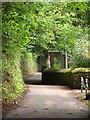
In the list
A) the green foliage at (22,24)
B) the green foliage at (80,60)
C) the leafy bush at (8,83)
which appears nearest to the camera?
the green foliage at (22,24)

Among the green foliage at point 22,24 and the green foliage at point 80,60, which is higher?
the green foliage at point 22,24

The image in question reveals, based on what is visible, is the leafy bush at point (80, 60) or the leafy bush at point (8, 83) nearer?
the leafy bush at point (8, 83)

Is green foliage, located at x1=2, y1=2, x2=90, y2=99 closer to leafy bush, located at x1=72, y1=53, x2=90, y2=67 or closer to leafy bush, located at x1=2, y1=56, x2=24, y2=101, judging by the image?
leafy bush, located at x1=2, y1=56, x2=24, y2=101

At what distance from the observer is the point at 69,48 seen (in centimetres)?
2627

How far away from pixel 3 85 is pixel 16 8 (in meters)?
3.30

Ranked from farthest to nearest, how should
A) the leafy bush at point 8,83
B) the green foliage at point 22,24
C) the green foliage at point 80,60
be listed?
the green foliage at point 80,60 → the leafy bush at point 8,83 → the green foliage at point 22,24

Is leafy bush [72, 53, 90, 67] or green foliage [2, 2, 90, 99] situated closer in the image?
green foliage [2, 2, 90, 99]

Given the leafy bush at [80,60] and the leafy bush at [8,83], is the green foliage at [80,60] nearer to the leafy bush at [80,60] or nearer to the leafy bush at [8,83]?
the leafy bush at [80,60]

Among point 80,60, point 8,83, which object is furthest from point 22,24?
point 80,60

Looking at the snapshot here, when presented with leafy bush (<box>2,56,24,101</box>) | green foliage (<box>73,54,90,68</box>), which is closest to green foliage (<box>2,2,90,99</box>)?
leafy bush (<box>2,56,24,101</box>)

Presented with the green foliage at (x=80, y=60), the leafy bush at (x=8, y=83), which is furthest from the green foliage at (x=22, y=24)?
the green foliage at (x=80, y=60)

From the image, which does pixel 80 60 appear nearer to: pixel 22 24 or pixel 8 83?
pixel 22 24

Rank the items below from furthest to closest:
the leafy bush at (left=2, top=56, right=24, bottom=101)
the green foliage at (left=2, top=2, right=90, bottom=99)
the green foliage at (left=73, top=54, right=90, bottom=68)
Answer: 1. the green foliage at (left=73, top=54, right=90, bottom=68)
2. the leafy bush at (left=2, top=56, right=24, bottom=101)
3. the green foliage at (left=2, top=2, right=90, bottom=99)

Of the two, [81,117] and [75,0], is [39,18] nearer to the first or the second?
[75,0]
